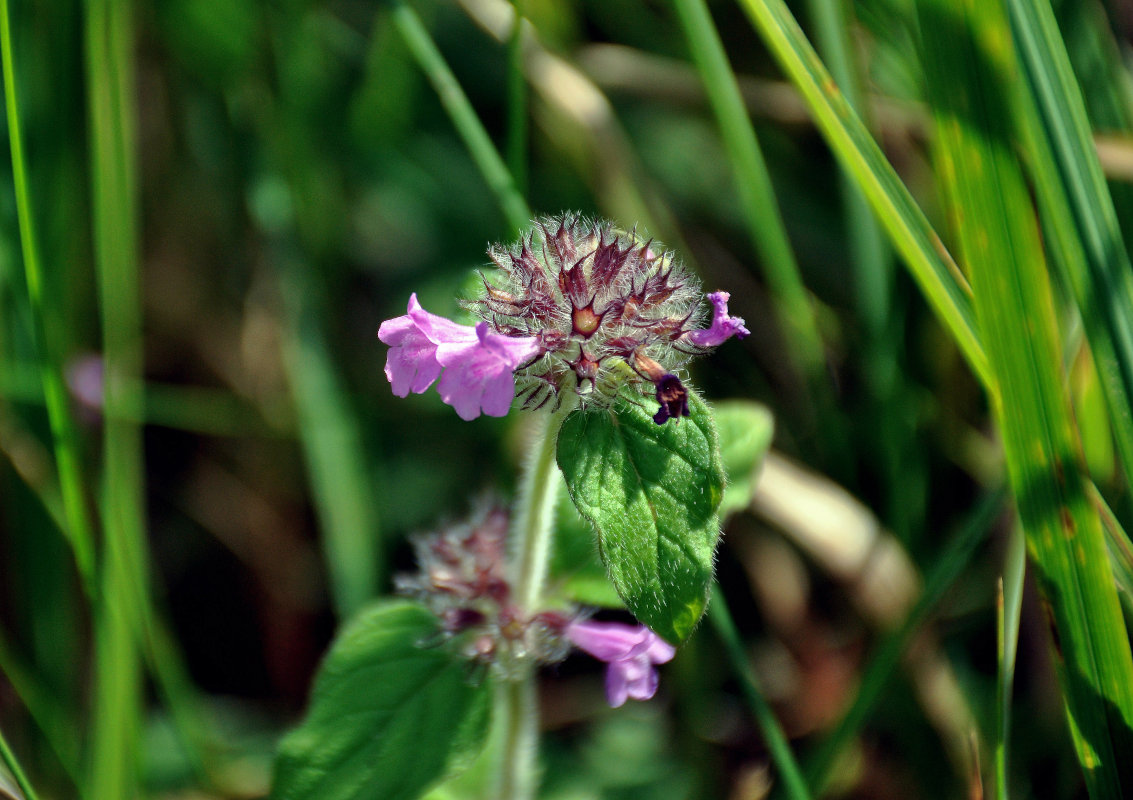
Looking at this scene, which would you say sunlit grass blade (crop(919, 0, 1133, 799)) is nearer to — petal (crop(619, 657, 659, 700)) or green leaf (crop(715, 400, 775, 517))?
green leaf (crop(715, 400, 775, 517))

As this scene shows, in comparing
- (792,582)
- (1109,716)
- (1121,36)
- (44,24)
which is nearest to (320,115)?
(44,24)

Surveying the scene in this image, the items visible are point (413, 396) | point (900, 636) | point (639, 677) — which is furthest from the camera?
point (413, 396)

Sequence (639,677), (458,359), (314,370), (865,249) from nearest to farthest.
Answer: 1. (458,359)
2. (639,677)
3. (865,249)
4. (314,370)

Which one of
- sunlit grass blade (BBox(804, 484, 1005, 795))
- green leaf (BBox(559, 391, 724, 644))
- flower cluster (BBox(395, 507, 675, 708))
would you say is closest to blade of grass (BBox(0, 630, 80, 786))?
flower cluster (BBox(395, 507, 675, 708))

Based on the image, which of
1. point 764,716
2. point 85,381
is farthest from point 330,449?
point 764,716

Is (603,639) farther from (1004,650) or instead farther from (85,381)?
(85,381)

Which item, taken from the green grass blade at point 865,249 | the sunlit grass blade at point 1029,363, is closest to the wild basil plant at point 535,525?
the sunlit grass blade at point 1029,363

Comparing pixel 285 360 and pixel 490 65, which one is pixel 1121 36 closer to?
pixel 490 65
